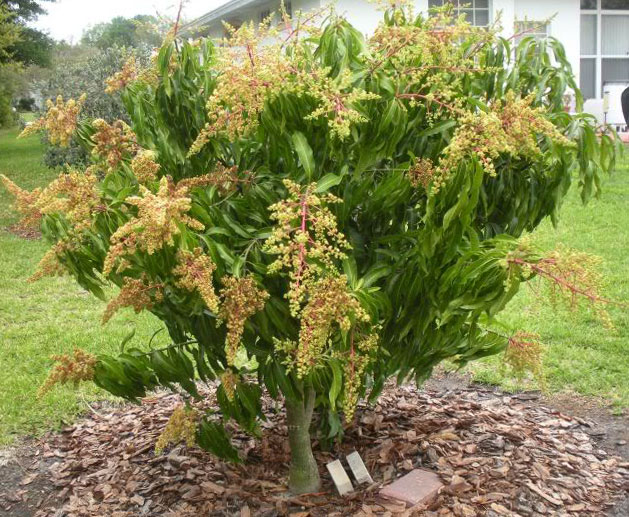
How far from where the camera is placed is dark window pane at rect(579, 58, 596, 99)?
21.2 metres

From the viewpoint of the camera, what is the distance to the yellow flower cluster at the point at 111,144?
138 inches

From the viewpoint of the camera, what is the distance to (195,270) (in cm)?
263

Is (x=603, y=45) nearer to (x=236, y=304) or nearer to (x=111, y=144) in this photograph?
(x=111, y=144)

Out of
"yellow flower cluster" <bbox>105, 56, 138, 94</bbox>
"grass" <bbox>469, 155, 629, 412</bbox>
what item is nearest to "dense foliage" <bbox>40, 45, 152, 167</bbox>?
"grass" <bbox>469, 155, 629, 412</bbox>

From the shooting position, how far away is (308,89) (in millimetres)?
2977

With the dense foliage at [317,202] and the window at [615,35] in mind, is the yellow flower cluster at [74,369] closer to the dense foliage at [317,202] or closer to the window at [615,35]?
the dense foliage at [317,202]

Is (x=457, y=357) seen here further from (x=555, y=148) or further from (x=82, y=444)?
(x=82, y=444)

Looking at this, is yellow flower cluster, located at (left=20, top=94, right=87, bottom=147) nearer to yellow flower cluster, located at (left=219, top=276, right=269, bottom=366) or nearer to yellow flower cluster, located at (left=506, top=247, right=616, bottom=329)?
yellow flower cluster, located at (left=219, top=276, right=269, bottom=366)

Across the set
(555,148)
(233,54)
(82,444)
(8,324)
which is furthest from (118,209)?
(8,324)

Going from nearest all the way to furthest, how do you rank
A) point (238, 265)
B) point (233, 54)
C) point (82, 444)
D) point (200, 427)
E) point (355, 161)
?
point (238, 265) < point (233, 54) < point (355, 161) < point (200, 427) < point (82, 444)

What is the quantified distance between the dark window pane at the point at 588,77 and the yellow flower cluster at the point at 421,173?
19.6m

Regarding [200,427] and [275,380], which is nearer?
[275,380]

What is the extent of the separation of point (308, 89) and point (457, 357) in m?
1.73

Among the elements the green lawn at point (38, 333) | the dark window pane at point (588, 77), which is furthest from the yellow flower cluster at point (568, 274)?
the dark window pane at point (588, 77)
